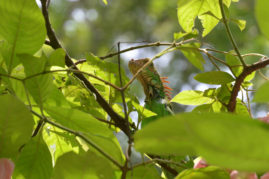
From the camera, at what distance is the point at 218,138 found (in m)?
0.19

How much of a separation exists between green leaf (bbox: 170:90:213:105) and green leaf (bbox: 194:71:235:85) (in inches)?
2.5

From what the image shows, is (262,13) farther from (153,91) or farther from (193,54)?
(153,91)

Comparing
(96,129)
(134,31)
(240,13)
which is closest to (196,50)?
(96,129)

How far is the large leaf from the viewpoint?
0.61ft

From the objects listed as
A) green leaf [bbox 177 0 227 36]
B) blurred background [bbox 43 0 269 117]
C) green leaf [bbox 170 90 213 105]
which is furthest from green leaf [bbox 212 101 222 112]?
blurred background [bbox 43 0 269 117]

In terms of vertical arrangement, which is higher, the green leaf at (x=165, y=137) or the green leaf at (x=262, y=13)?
the green leaf at (x=262, y=13)

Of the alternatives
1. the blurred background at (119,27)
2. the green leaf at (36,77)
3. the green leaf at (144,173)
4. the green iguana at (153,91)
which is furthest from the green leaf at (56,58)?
the blurred background at (119,27)

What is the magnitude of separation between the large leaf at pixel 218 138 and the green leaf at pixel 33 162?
0.21 meters

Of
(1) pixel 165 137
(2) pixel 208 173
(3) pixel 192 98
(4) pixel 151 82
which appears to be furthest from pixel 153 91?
(1) pixel 165 137

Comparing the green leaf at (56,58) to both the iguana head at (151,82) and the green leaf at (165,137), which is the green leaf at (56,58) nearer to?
the green leaf at (165,137)

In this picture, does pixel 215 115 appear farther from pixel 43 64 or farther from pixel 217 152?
pixel 43 64

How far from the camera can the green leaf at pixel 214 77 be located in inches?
17.8

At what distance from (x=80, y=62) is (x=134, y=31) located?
5324 millimetres

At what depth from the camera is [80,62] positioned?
545 mm
